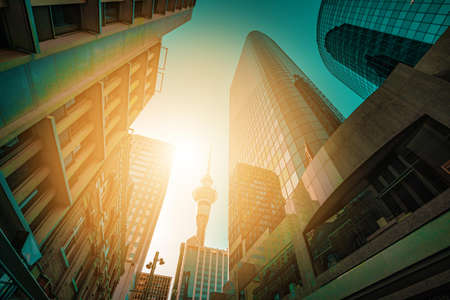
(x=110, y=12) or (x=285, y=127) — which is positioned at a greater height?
(x=285, y=127)

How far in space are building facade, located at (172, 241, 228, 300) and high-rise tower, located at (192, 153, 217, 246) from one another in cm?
1389

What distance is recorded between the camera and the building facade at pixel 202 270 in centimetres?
12014

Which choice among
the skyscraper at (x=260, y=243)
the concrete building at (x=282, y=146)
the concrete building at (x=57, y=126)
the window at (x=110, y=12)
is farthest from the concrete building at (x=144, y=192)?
the window at (x=110, y=12)

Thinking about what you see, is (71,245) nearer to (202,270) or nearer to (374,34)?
(374,34)

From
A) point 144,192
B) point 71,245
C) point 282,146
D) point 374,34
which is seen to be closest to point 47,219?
point 71,245

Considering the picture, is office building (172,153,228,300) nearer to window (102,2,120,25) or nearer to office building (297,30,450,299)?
office building (297,30,450,299)

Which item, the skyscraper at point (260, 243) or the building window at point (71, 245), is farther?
the skyscraper at point (260, 243)

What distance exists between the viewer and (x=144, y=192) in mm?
80750

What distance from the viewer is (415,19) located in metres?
43.4

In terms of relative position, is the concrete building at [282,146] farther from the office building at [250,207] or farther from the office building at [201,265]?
the office building at [201,265]

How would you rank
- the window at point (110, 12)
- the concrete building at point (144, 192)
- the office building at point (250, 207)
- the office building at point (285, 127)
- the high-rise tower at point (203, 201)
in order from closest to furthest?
the window at point (110, 12) → the office building at point (285, 127) → the office building at point (250, 207) → the concrete building at point (144, 192) → the high-rise tower at point (203, 201)

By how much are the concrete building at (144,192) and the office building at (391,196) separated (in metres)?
55.3

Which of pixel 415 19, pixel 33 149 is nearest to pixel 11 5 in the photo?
pixel 33 149

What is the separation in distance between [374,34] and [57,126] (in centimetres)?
8488
